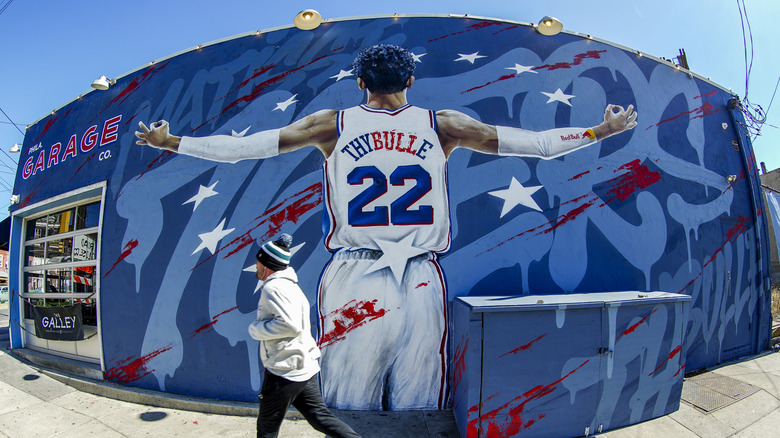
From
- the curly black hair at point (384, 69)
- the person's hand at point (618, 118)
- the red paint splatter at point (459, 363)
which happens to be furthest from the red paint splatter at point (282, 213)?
the person's hand at point (618, 118)

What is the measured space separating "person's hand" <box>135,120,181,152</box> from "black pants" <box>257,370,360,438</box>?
3.75 metres

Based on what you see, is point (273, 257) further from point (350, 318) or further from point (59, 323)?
point (59, 323)

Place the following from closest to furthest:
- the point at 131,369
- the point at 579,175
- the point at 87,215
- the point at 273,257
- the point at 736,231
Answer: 1. the point at 273,257
2. the point at 579,175
3. the point at 131,369
4. the point at 736,231
5. the point at 87,215

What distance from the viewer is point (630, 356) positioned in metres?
3.36

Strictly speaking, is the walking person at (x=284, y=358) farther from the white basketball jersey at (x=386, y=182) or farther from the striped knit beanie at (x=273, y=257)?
the white basketball jersey at (x=386, y=182)

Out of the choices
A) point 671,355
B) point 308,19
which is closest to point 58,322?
point 308,19

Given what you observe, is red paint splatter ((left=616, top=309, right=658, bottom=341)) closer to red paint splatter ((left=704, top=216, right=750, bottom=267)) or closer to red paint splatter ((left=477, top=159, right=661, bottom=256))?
red paint splatter ((left=477, top=159, right=661, bottom=256))

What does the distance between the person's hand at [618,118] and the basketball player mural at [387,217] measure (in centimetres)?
82

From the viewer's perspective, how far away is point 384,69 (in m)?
4.27

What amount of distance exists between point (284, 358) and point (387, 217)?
6.77 feet

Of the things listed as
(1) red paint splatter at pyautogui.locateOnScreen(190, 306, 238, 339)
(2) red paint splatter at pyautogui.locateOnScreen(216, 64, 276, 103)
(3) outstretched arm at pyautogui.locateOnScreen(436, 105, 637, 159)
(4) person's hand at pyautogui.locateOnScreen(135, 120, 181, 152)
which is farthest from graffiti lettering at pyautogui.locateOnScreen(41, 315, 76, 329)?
(3) outstretched arm at pyautogui.locateOnScreen(436, 105, 637, 159)

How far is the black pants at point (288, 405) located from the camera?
2.24 m

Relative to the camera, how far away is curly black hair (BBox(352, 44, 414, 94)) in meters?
4.27

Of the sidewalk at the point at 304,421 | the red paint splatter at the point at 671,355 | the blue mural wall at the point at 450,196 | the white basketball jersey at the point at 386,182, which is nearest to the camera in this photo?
the sidewalk at the point at 304,421
